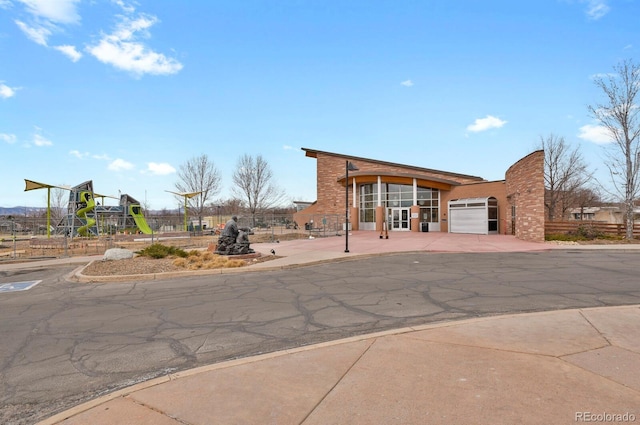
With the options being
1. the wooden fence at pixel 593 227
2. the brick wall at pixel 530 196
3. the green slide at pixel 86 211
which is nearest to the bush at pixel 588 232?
the wooden fence at pixel 593 227

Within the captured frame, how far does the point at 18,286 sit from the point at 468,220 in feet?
104

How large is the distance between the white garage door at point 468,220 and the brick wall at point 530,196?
15.3 ft

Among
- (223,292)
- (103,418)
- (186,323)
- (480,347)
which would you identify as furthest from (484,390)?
(223,292)

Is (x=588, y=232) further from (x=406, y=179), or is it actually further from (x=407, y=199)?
(x=406, y=179)

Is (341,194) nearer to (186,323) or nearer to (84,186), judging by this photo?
(84,186)

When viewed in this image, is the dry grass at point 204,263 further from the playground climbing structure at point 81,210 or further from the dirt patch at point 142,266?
the playground climbing structure at point 81,210

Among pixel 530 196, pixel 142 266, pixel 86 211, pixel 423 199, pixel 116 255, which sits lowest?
pixel 142 266

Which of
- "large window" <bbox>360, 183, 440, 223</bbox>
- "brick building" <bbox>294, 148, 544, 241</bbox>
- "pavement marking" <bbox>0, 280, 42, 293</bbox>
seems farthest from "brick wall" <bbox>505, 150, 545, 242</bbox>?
"pavement marking" <bbox>0, 280, 42, 293</bbox>

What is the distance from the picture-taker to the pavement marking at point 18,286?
10.4 m

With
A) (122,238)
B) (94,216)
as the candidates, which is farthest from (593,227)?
(94,216)

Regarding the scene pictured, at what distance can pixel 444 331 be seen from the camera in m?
5.00

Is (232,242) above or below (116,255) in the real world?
above

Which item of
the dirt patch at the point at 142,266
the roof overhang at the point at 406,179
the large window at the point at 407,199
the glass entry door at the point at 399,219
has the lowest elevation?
the dirt patch at the point at 142,266

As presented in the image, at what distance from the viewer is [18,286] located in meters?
10.9
